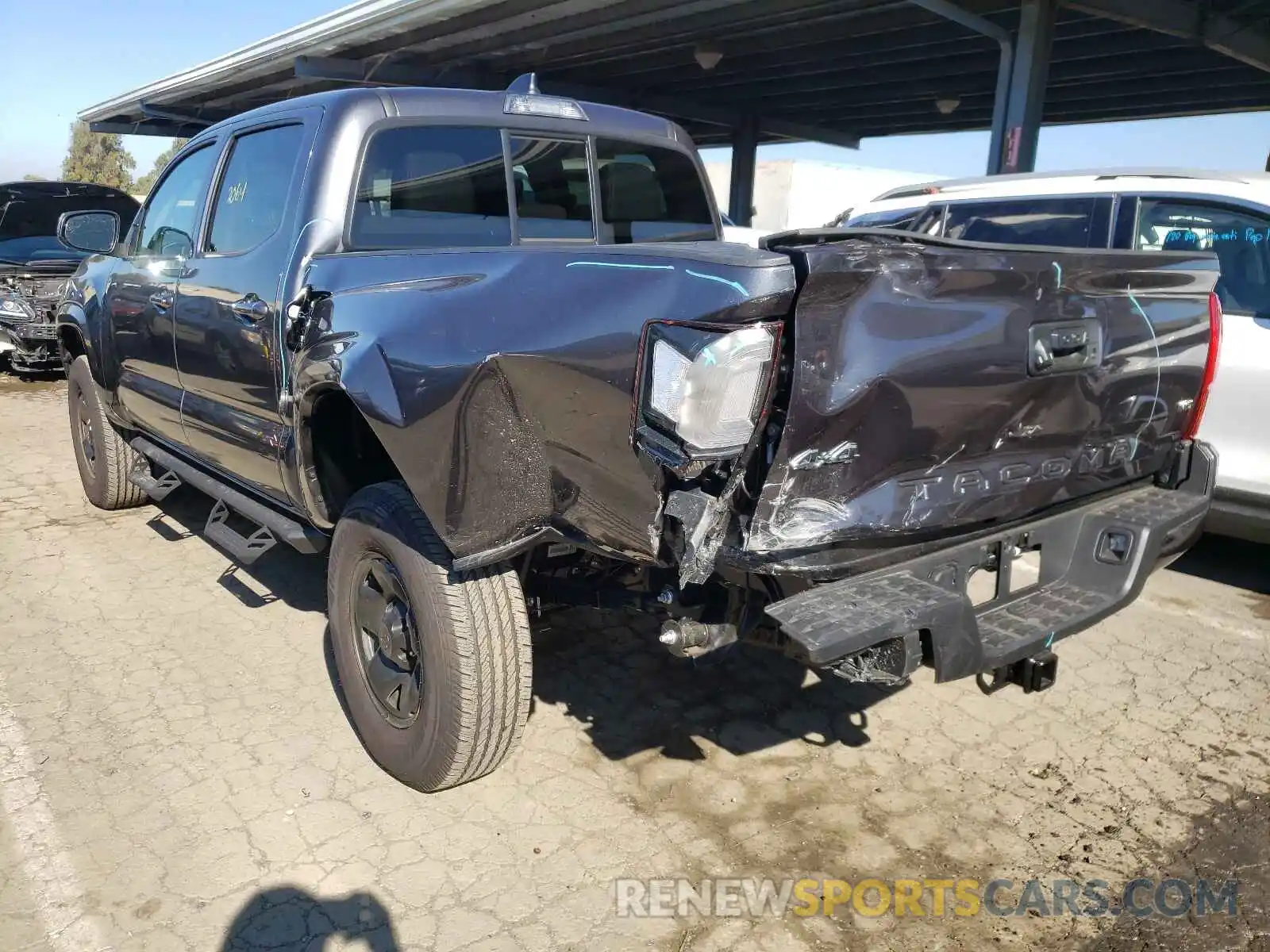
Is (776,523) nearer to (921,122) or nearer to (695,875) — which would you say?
(695,875)

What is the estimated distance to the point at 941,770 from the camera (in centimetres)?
308

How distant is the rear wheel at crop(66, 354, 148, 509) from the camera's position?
5.31m

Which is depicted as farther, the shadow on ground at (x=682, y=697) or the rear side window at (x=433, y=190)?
the shadow on ground at (x=682, y=697)

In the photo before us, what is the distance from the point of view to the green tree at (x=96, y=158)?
174ft

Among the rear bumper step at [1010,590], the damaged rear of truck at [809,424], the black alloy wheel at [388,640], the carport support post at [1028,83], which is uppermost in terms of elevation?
the carport support post at [1028,83]

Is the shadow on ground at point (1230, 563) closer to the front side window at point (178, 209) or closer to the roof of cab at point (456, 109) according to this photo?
the roof of cab at point (456, 109)

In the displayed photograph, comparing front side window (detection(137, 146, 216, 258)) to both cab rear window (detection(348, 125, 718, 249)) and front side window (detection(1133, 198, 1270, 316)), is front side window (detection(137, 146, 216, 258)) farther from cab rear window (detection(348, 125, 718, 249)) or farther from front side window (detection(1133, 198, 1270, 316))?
front side window (detection(1133, 198, 1270, 316))

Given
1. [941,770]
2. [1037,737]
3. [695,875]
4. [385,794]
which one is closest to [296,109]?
[385,794]

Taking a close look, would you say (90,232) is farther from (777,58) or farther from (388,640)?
(777,58)

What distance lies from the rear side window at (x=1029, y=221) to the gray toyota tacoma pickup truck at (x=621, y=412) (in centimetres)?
244

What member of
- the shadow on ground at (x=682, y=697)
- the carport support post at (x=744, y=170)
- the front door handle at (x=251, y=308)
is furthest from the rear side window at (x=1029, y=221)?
the carport support post at (x=744, y=170)

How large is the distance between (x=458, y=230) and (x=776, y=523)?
193 cm

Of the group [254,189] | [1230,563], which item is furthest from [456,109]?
[1230,563]

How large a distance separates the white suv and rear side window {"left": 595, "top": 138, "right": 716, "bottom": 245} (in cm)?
178
